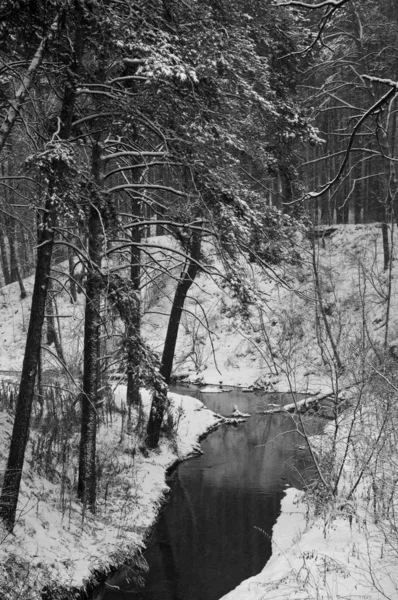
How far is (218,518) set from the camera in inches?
381

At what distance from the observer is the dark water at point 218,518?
7.43 m

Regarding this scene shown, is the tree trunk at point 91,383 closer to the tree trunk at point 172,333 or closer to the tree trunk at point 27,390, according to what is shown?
the tree trunk at point 27,390

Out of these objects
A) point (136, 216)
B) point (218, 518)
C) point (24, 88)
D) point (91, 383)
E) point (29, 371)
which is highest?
point (24, 88)

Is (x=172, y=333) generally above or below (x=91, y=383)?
above

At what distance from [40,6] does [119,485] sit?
26.8 ft

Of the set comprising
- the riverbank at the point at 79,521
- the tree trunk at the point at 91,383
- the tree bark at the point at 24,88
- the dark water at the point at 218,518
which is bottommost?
the dark water at the point at 218,518

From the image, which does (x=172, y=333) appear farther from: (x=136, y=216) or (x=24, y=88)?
(x=24, y=88)

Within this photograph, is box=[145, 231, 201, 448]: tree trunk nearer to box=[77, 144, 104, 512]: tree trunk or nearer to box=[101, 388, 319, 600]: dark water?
box=[101, 388, 319, 600]: dark water

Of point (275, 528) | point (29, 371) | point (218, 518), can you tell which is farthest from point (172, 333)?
point (29, 371)

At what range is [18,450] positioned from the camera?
21.9 feet

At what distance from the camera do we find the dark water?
7430 mm

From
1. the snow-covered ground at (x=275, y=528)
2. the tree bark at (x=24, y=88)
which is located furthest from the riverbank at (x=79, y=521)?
the tree bark at (x=24, y=88)

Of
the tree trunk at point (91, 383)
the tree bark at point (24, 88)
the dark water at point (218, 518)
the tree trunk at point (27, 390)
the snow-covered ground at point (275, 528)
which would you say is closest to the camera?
the tree bark at point (24, 88)

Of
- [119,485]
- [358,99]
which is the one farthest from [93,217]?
[358,99]
